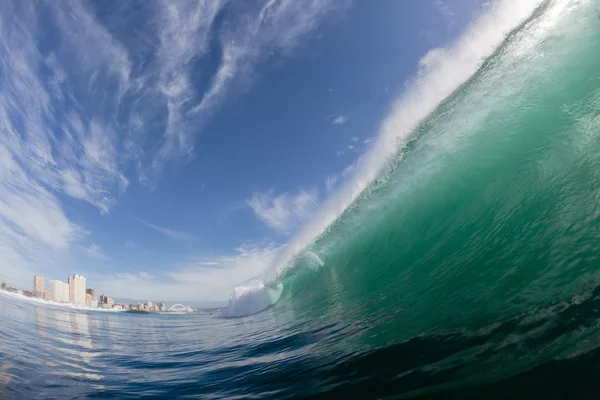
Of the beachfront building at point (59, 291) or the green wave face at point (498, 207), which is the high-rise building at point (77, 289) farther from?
the green wave face at point (498, 207)

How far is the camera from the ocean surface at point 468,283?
8.79 ft

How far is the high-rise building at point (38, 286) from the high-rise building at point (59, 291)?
742 cm

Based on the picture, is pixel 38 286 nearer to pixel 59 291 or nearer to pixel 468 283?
pixel 59 291

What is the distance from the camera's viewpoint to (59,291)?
73.8 metres

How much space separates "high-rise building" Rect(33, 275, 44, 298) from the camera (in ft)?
201

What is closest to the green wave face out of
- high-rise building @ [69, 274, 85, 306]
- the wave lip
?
the wave lip

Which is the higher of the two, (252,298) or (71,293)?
(71,293)

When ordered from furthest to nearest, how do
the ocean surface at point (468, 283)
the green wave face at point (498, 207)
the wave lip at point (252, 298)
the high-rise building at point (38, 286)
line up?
the high-rise building at point (38, 286) → the wave lip at point (252, 298) → the green wave face at point (498, 207) → the ocean surface at point (468, 283)

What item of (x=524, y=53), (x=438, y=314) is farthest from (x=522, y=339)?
(x=524, y=53)

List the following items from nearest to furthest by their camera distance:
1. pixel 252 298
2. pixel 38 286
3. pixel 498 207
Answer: pixel 498 207 → pixel 252 298 → pixel 38 286

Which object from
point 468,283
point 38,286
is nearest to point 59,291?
point 38,286

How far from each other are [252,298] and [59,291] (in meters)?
84.5

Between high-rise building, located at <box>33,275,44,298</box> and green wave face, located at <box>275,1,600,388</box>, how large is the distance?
270ft

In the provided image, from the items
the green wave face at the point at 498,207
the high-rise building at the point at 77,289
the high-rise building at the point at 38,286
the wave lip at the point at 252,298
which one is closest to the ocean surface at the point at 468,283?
the green wave face at the point at 498,207
